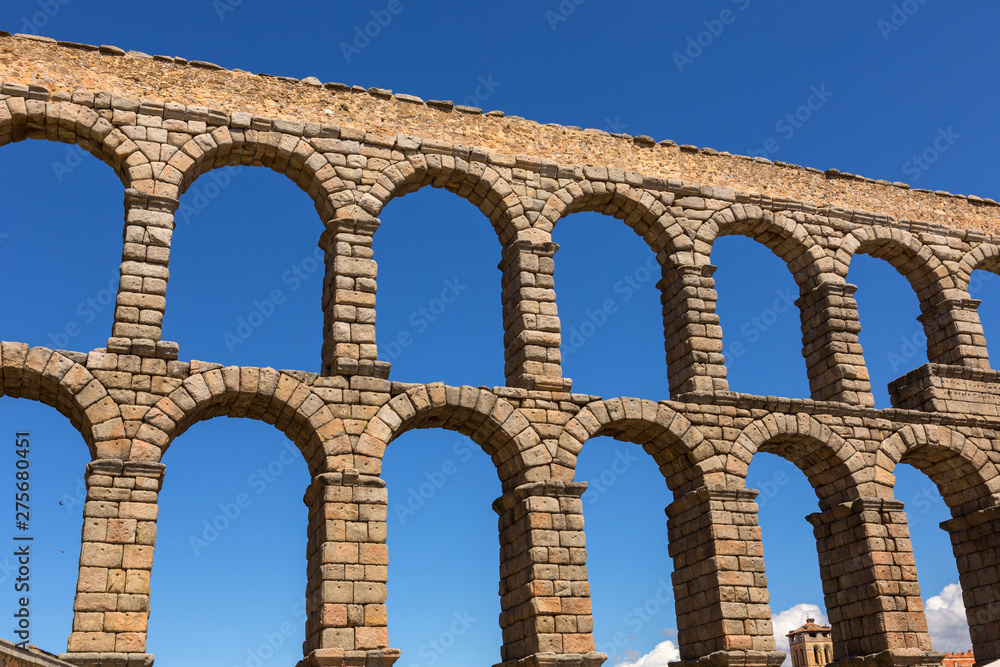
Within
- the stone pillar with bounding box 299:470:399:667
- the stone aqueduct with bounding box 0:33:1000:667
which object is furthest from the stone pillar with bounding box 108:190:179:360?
the stone pillar with bounding box 299:470:399:667

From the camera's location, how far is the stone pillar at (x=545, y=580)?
12.8 metres

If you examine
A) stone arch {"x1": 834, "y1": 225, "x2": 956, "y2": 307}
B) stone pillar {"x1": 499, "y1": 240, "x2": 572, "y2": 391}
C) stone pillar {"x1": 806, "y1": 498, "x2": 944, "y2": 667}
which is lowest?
stone pillar {"x1": 806, "y1": 498, "x2": 944, "y2": 667}

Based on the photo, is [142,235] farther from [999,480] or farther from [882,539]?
[999,480]

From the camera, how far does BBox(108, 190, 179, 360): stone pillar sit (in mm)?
12977

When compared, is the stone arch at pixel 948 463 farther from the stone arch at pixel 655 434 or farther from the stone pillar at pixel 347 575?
the stone pillar at pixel 347 575

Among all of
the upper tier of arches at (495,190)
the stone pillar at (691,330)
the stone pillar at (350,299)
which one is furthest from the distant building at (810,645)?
the stone pillar at (350,299)

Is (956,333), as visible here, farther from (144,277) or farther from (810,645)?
(810,645)

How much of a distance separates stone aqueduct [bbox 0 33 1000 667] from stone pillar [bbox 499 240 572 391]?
5cm

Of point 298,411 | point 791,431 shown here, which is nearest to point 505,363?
point 298,411

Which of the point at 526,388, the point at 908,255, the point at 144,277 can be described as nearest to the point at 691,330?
the point at 526,388

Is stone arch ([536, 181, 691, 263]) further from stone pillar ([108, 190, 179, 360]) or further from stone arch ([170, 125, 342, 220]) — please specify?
stone pillar ([108, 190, 179, 360])

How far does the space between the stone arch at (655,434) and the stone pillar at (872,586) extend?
2.77 metres

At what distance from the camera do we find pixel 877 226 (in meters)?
18.6

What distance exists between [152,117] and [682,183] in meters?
9.24
